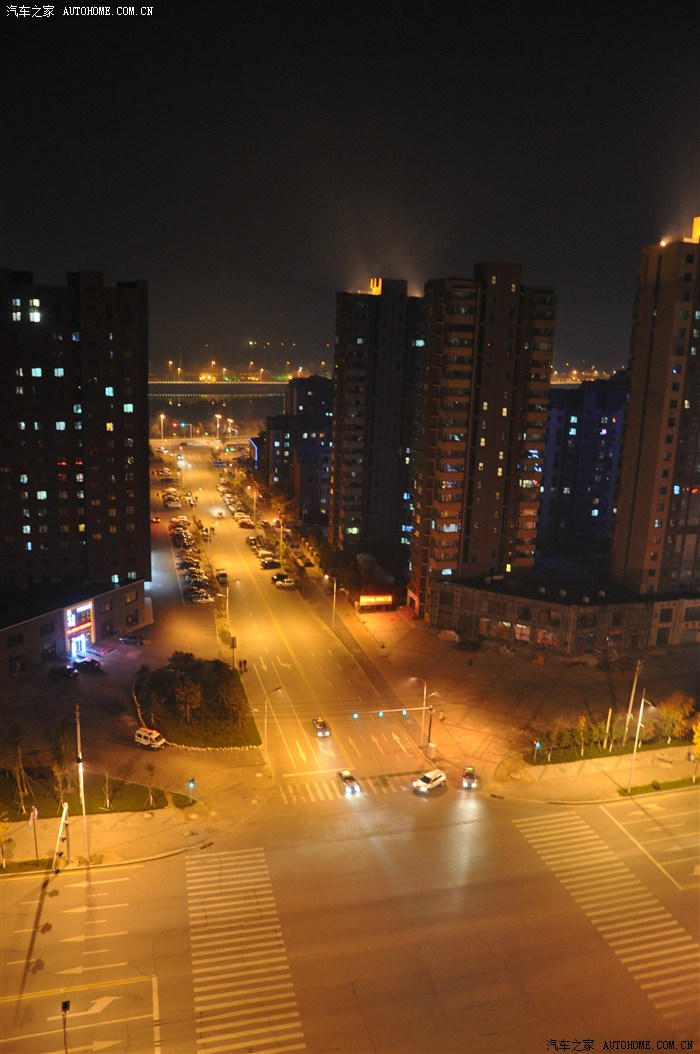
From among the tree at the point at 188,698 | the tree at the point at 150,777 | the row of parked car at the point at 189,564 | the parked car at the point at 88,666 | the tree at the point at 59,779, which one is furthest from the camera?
the row of parked car at the point at 189,564

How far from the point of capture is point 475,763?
51594 mm

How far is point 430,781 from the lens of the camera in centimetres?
4797

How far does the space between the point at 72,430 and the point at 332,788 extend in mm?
38930

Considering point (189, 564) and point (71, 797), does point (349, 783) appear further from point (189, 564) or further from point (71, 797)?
point (189, 564)

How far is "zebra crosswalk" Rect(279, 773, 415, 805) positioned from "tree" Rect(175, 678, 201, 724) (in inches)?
382

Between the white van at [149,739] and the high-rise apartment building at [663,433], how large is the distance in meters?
45.1

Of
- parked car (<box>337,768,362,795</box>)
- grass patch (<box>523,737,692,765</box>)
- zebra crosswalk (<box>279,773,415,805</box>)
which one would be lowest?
zebra crosswalk (<box>279,773,415,805</box>)

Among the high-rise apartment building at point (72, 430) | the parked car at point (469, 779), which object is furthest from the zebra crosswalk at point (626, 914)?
the high-rise apartment building at point (72, 430)

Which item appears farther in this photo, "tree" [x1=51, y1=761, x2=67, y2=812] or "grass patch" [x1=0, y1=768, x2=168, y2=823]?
"tree" [x1=51, y1=761, x2=67, y2=812]

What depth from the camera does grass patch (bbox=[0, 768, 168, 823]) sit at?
144ft

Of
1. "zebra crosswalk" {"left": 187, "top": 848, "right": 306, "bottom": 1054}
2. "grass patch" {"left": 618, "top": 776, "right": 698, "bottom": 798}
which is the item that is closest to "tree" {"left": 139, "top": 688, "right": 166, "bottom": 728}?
"zebra crosswalk" {"left": 187, "top": 848, "right": 306, "bottom": 1054}

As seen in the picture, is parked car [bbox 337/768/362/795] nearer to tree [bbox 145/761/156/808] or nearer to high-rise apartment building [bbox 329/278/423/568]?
tree [bbox 145/761/156/808]

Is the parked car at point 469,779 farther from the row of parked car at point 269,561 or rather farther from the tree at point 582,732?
the row of parked car at point 269,561

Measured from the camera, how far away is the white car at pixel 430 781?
4775 centimetres
